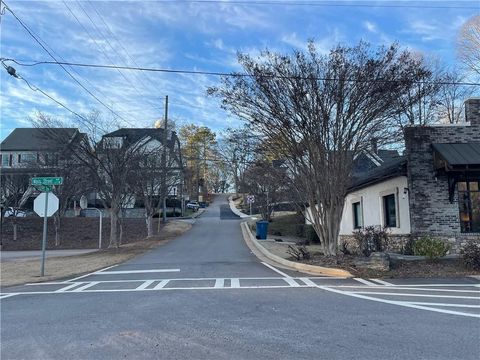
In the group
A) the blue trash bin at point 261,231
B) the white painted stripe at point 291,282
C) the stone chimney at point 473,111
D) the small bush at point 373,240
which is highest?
the stone chimney at point 473,111

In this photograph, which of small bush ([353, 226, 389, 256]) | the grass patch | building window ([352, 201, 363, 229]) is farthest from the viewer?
the grass patch

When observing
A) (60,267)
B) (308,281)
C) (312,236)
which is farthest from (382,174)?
(60,267)

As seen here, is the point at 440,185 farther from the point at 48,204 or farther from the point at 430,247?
the point at 48,204

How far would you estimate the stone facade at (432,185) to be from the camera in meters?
17.4

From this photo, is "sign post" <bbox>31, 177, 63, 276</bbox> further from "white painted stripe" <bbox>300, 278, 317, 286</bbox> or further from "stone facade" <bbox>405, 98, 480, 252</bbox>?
"stone facade" <bbox>405, 98, 480, 252</bbox>

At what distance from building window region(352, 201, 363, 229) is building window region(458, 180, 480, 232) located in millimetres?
6796

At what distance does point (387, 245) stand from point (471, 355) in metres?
12.8

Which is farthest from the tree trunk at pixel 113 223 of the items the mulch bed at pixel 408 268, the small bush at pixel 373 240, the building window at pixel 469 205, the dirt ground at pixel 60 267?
the building window at pixel 469 205

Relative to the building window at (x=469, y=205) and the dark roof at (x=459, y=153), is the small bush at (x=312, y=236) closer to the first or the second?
the building window at (x=469, y=205)

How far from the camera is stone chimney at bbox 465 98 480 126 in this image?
715 inches

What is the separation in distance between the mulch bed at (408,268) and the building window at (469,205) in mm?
2935

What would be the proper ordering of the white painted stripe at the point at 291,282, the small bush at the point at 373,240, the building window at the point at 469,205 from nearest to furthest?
the white painted stripe at the point at 291,282 < the small bush at the point at 373,240 < the building window at the point at 469,205

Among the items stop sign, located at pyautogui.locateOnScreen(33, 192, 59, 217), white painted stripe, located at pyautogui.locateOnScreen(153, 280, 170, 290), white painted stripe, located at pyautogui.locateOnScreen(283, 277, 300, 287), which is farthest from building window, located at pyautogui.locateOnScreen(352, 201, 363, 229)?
stop sign, located at pyautogui.locateOnScreen(33, 192, 59, 217)

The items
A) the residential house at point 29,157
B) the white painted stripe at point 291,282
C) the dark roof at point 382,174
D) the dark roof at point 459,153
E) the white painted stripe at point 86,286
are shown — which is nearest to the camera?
the white painted stripe at point 291,282
